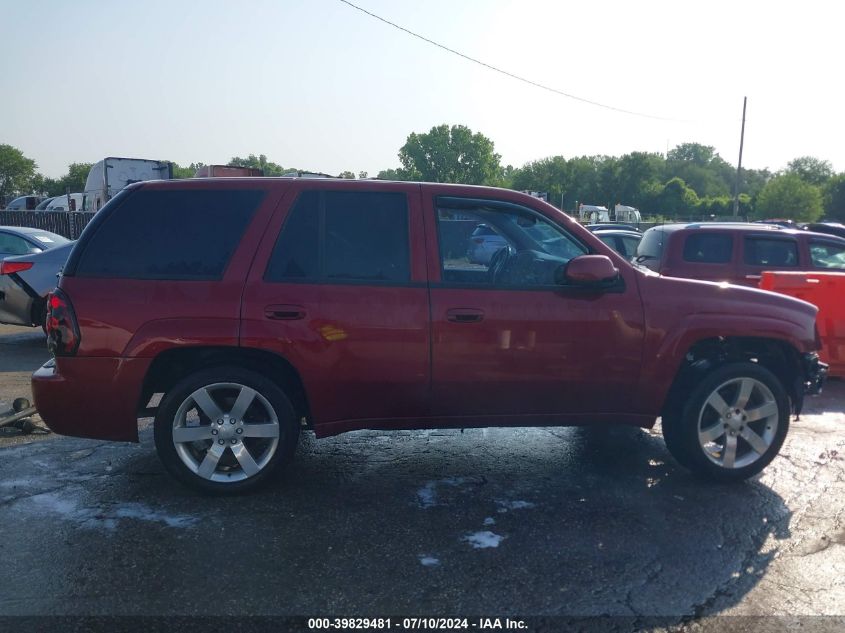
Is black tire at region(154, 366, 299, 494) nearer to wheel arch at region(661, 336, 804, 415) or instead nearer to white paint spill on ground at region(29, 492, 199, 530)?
white paint spill on ground at region(29, 492, 199, 530)

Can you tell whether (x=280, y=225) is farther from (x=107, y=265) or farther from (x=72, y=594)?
(x=72, y=594)

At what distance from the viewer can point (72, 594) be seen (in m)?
3.16

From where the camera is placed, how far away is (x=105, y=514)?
4.02 metres

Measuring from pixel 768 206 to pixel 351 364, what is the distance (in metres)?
57.7

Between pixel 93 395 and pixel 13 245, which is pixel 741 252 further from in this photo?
pixel 13 245

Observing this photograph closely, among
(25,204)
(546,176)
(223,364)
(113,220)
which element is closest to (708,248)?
(223,364)

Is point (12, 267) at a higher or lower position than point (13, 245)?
lower

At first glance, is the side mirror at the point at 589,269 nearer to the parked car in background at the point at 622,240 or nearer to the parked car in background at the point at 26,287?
the parked car in background at the point at 26,287

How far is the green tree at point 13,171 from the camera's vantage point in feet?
276

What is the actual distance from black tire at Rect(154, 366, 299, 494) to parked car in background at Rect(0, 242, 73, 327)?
5.77m

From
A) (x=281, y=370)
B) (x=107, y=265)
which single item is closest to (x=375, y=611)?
(x=281, y=370)

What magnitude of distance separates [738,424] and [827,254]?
5750 millimetres

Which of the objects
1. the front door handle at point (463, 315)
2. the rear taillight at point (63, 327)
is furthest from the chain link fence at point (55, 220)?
the front door handle at point (463, 315)

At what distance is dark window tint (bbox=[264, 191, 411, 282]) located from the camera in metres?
4.26
